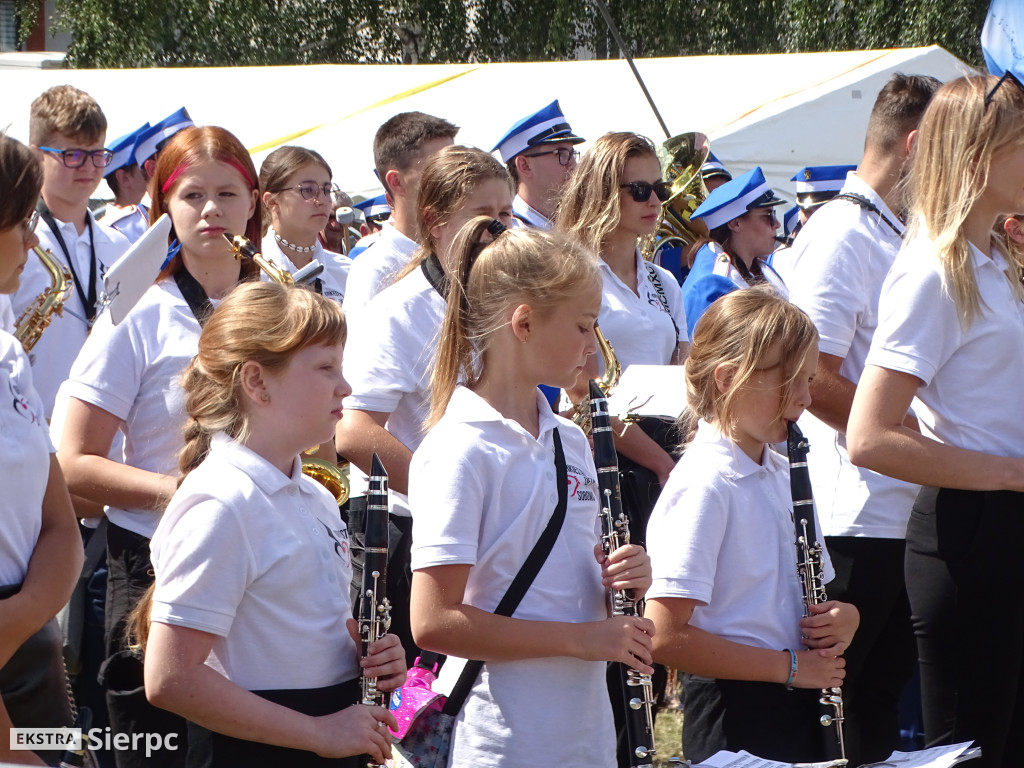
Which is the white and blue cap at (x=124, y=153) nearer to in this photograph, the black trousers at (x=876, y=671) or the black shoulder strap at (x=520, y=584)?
the black trousers at (x=876, y=671)

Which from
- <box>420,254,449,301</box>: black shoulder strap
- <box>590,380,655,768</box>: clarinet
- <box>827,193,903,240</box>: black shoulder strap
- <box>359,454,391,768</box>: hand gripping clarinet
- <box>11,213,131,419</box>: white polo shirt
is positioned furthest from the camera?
<box>11,213,131,419</box>: white polo shirt

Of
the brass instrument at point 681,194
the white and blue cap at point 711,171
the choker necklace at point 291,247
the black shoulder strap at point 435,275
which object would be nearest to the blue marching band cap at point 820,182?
the brass instrument at point 681,194

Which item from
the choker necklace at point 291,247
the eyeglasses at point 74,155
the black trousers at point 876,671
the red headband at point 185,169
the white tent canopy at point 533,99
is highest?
the white tent canopy at point 533,99

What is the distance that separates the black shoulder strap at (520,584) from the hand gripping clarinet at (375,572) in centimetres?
18

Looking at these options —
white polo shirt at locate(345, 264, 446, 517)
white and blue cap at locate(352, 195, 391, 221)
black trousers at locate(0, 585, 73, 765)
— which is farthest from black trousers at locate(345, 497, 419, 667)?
white and blue cap at locate(352, 195, 391, 221)

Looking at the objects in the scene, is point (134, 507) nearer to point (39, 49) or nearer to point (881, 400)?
point (881, 400)

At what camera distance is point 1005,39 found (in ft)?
11.0

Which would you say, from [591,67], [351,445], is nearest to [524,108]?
[591,67]

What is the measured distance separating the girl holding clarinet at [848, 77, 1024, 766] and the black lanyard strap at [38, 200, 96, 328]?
3042 millimetres

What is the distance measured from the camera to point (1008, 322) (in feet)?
9.91

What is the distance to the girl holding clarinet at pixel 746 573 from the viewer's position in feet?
9.20

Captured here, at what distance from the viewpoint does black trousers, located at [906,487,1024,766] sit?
291 cm

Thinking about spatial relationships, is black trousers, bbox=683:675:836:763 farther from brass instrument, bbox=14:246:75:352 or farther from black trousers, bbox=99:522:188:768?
brass instrument, bbox=14:246:75:352

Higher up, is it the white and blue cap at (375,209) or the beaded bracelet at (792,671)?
the white and blue cap at (375,209)
